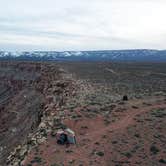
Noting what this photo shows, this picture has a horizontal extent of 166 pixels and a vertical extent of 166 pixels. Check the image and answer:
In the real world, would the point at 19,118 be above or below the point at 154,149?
below

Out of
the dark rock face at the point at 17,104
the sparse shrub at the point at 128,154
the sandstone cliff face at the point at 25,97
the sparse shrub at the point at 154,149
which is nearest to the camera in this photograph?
the sparse shrub at the point at 128,154

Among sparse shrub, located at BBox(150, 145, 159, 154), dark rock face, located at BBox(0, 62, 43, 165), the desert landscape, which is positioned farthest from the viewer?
dark rock face, located at BBox(0, 62, 43, 165)

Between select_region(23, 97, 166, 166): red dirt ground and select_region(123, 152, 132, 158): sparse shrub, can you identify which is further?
select_region(123, 152, 132, 158): sparse shrub

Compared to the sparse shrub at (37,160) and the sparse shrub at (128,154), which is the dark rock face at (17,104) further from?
the sparse shrub at (128,154)

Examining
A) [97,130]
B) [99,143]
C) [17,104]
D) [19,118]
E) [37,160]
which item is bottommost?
[19,118]

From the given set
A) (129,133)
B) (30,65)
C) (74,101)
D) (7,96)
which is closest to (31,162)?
(129,133)

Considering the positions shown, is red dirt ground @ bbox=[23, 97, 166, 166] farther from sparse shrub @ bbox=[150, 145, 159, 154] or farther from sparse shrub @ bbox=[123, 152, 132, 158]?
sparse shrub @ bbox=[150, 145, 159, 154]

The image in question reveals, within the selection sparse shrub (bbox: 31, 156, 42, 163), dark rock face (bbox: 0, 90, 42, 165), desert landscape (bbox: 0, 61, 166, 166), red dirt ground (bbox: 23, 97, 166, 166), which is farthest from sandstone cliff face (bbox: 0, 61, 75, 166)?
red dirt ground (bbox: 23, 97, 166, 166)

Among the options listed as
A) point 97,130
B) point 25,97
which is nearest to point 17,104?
point 25,97

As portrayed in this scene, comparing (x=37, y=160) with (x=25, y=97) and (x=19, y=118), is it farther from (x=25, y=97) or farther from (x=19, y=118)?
(x=25, y=97)

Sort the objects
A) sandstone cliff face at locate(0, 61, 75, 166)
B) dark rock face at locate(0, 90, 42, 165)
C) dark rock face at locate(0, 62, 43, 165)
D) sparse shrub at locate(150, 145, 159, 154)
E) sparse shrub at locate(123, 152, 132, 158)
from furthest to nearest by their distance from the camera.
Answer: dark rock face at locate(0, 62, 43, 165)
dark rock face at locate(0, 90, 42, 165)
sandstone cliff face at locate(0, 61, 75, 166)
sparse shrub at locate(150, 145, 159, 154)
sparse shrub at locate(123, 152, 132, 158)

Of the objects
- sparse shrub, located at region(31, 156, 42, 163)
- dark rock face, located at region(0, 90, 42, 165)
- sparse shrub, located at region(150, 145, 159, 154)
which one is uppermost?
sparse shrub, located at region(150, 145, 159, 154)

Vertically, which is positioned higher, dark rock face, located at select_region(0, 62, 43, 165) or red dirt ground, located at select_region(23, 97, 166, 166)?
red dirt ground, located at select_region(23, 97, 166, 166)

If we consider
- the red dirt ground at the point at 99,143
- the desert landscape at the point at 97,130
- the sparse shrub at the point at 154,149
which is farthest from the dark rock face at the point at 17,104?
the sparse shrub at the point at 154,149
